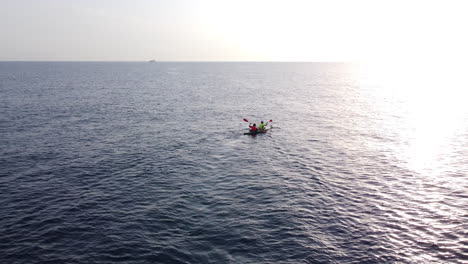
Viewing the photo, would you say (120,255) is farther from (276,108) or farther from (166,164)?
(276,108)

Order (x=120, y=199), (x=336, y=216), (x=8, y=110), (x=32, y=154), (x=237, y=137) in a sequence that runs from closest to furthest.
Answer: (x=336, y=216) < (x=120, y=199) < (x=32, y=154) < (x=237, y=137) < (x=8, y=110)

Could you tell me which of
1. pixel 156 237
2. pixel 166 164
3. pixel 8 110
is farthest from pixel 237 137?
pixel 8 110

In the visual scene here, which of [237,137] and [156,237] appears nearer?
[156,237]

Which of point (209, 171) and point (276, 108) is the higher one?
point (276, 108)

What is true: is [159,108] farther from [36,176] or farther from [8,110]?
[36,176]

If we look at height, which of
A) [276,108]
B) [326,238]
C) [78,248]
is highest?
[276,108]

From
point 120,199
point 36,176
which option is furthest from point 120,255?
point 36,176

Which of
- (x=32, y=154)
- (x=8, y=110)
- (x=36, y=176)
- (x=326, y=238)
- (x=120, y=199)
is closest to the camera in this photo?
(x=326, y=238)
